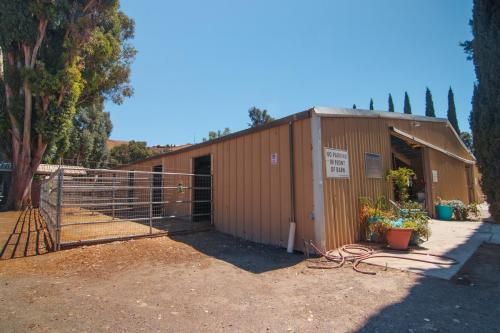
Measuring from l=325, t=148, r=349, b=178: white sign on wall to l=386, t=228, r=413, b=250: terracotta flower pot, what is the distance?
1.46 m

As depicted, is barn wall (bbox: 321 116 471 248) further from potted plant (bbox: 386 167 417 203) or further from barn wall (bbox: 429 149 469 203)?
barn wall (bbox: 429 149 469 203)

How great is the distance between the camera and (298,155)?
6047 mm

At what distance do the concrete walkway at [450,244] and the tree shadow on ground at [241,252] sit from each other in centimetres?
158

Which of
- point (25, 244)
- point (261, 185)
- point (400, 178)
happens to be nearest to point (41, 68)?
point (25, 244)

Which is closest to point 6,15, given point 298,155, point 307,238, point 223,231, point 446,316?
point 223,231

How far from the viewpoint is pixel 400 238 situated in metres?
5.58

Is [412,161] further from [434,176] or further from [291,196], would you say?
[291,196]

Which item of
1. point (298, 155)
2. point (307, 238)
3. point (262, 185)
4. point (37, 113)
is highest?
point (37, 113)

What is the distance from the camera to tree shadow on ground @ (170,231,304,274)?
16.6 feet

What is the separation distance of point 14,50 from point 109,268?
14.7 m

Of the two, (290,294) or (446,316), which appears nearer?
(446,316)

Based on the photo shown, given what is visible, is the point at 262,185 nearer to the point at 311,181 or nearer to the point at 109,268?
the point at 311,181

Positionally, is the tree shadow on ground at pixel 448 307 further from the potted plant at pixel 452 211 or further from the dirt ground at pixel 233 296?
the potted plant at pixel 452 211

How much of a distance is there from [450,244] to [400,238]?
124 cm
